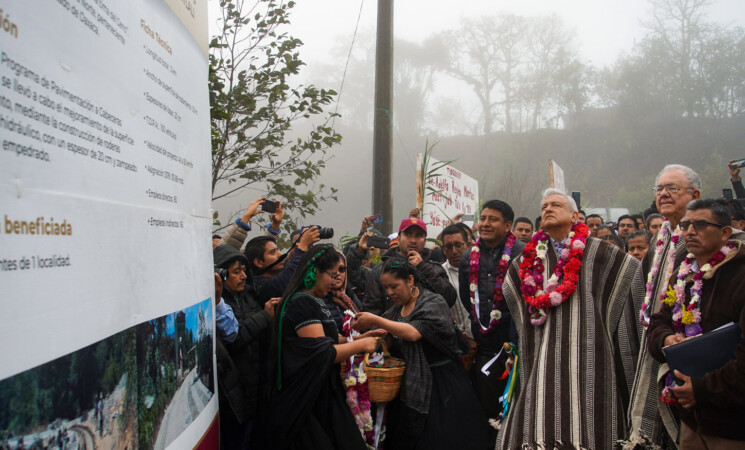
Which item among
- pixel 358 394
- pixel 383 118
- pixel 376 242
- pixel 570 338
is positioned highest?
pixel 383 118

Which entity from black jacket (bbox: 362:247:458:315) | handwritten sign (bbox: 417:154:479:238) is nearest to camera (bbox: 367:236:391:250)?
black jacket (bbox: 362:247:458:315)

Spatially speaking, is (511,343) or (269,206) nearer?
(511,343)

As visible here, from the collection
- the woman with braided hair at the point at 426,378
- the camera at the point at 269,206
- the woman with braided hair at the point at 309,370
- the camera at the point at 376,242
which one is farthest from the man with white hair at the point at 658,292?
the camera at the point at 269,206

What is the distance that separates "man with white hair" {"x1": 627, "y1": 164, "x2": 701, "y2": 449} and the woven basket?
5.04 ft

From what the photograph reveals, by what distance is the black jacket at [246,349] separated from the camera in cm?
364

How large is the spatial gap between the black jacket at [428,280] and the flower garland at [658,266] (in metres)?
1.57

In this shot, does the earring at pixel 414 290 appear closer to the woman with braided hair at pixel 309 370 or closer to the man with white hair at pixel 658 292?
the woman with braided hair at pixel 309 370

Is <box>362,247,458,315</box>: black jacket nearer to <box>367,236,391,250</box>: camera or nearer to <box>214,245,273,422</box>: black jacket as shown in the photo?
<box>367,236,391,250</box>: camera

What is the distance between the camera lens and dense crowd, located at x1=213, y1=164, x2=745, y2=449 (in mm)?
3033

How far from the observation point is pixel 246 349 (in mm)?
3771

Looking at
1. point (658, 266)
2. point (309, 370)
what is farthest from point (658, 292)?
point (309, 370)

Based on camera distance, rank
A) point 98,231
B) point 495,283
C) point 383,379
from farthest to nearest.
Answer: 1. point 495,283
2. point 383,379
3. point 98,231

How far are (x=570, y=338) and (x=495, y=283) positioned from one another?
1023mm

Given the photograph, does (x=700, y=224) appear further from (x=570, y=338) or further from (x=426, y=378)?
(x=426, y=378)
